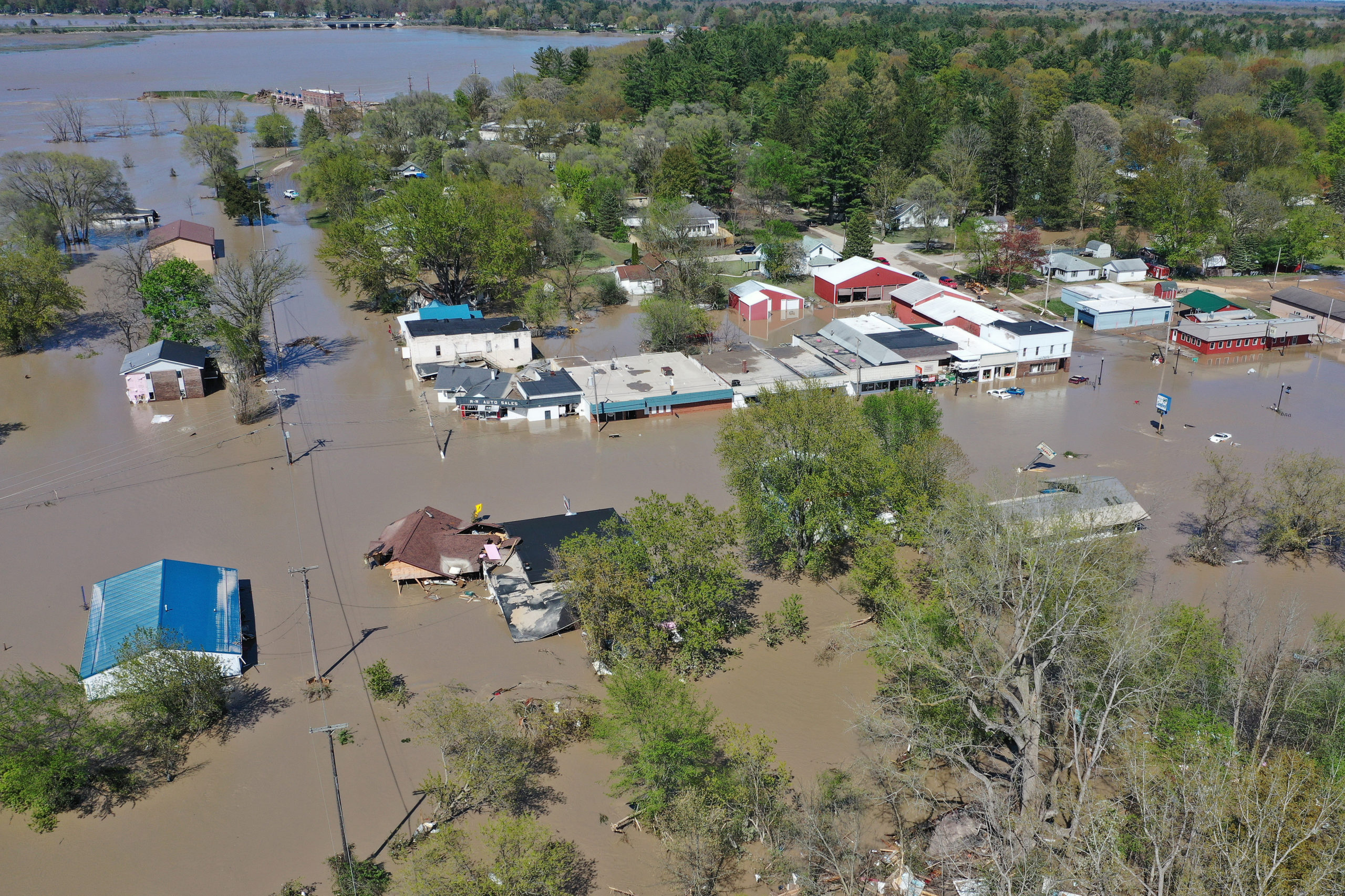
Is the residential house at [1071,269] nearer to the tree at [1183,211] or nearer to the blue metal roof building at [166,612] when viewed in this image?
the tree at [1183,211]

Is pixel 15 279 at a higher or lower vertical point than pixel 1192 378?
higher

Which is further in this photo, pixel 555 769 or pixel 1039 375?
A: pixel 1039 375

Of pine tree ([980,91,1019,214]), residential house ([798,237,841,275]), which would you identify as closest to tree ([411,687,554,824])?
residential house ([798,237,841,275])

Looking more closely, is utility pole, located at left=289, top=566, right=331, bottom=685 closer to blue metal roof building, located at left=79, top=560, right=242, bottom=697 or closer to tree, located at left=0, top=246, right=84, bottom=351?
blue metal roof building, located at left=79, top=560, right=242, bottom=697

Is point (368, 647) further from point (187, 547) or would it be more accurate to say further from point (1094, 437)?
point (1094, 437)

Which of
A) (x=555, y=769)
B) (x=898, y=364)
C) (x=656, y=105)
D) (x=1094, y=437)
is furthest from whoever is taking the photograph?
(x=656, y=105)

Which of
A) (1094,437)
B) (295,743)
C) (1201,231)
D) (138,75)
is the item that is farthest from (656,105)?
(138,75)

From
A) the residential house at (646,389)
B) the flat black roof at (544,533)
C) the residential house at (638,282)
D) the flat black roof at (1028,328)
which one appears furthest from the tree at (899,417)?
the residential house at (638,282)
